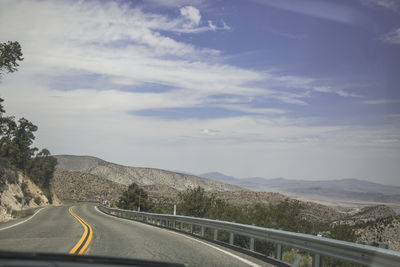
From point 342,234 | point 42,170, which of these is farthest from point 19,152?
point 342,234

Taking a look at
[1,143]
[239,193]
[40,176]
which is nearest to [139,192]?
[40,176]

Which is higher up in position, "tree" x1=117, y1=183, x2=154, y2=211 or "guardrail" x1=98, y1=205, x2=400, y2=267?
"guardrail" x1=98, y1=205, x2=400, y2=267

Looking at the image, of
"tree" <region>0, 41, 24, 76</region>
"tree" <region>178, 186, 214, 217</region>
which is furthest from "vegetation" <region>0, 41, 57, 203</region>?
"tree" <region>178, 186, 214, 217</region>

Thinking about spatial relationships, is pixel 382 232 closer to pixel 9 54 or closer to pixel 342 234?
pixel 342 234

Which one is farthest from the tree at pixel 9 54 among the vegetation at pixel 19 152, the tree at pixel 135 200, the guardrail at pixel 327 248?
the tree at pixel 135 200

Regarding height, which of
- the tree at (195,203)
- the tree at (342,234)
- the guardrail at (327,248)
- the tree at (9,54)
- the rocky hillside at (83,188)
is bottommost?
the rocky hillside at (83,188)

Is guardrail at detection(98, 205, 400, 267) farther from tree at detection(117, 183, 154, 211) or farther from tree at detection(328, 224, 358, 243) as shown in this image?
tree at detection(117, 183, 154, 211)

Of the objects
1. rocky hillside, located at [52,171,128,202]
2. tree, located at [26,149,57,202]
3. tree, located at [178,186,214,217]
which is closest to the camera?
tree, located at [178,186,214,217]

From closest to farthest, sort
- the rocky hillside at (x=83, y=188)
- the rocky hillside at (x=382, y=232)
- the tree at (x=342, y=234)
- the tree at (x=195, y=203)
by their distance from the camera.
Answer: the tree at (x=342, y=234), the rocky hillside at (x=382, y=232), the tree at (x=195, y=203), the rocky hillside at (x=83, y=188)

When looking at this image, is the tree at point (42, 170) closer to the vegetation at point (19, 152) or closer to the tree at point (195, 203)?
the vegetation at point (19, 152)

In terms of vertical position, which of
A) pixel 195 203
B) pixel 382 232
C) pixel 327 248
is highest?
pixel 327 248

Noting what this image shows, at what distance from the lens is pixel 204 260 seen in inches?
344

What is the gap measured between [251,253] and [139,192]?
75.3 metres

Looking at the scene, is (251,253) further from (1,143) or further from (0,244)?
(1,143)
